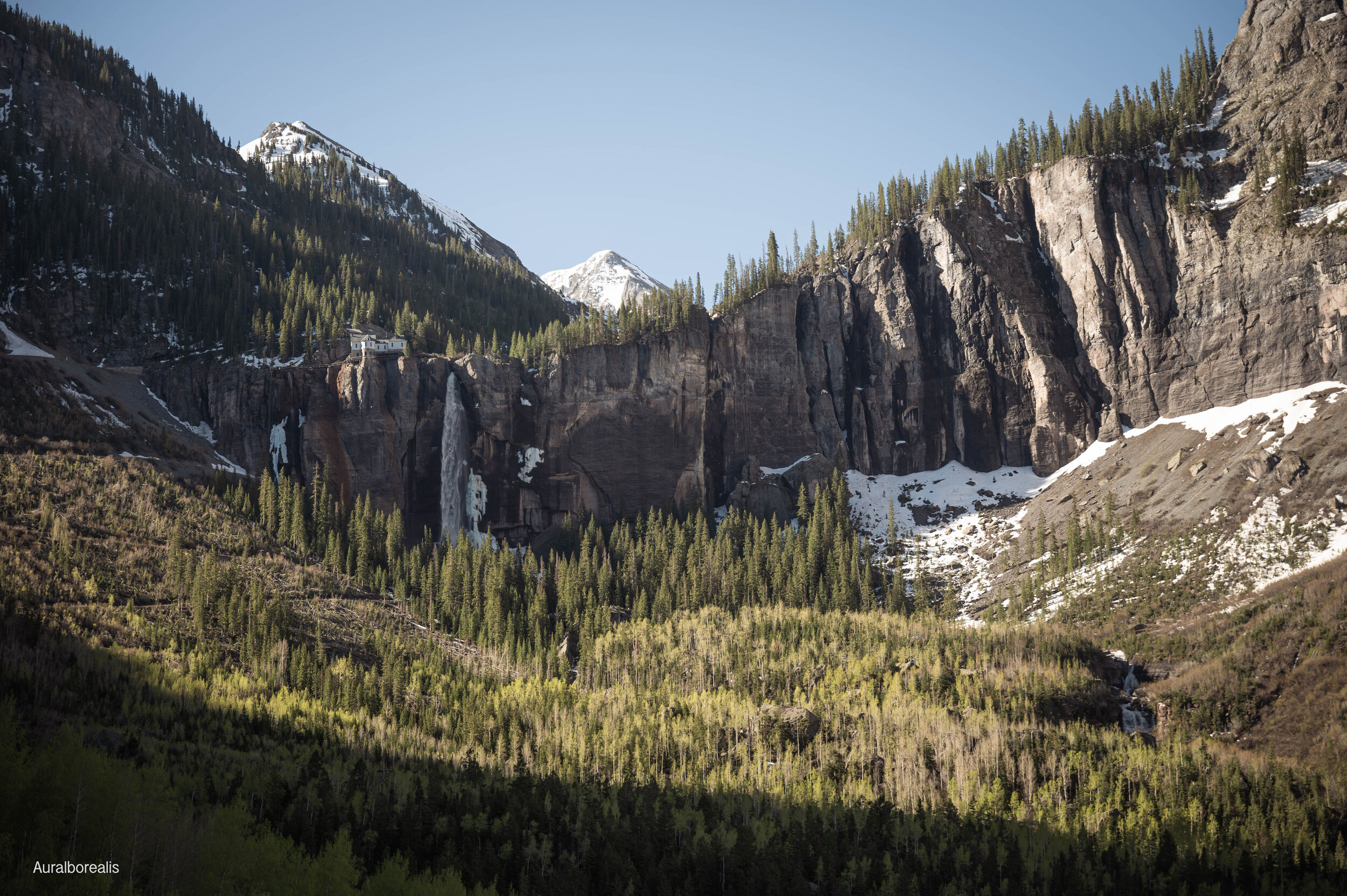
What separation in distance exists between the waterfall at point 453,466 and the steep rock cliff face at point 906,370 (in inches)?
85.1

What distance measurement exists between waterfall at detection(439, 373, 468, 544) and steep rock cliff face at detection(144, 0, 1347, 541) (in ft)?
7.09

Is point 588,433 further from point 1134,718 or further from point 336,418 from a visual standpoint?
point 1134,718

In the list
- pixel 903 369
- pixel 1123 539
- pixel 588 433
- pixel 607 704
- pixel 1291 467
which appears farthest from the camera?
pixel 903 369

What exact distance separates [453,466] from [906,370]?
300ft

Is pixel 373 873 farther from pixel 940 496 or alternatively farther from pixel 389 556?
pixel 940 496

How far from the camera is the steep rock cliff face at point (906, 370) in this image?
510 feet

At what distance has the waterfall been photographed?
160000 millimetres

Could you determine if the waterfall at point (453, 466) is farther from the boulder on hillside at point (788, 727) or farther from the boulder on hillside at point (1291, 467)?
the boulder on hillside at point (1291, 467)

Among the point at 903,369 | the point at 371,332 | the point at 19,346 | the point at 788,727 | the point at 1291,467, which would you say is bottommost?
the point at 788,727

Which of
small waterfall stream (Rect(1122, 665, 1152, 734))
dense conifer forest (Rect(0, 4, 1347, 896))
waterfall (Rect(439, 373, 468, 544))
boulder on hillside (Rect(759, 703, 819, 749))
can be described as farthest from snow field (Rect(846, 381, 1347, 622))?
waterfall (Rect(439, 373, 468, 544))

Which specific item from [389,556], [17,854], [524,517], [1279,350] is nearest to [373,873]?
[17,854]

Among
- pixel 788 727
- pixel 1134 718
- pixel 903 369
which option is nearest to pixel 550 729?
pixel 788 727

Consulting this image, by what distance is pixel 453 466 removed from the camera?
6383 inches

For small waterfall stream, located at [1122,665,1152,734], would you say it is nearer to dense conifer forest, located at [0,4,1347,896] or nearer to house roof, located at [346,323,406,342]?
dense conifer forest, located at [0,4,1347,896]
